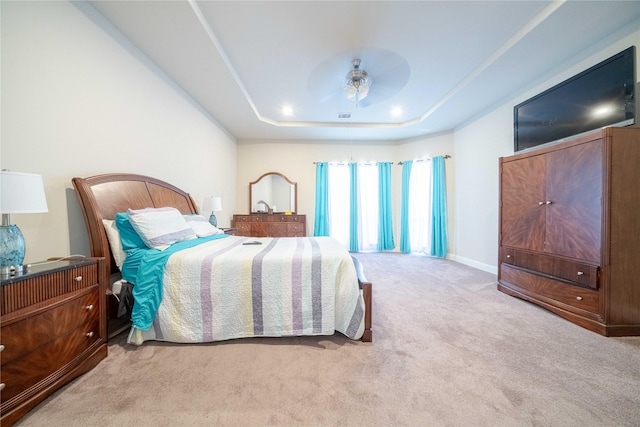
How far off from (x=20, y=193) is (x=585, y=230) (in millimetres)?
3734

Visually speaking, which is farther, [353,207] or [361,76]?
[353,207]

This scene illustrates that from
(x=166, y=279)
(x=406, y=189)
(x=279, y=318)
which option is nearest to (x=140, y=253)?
(x=166, y=279)

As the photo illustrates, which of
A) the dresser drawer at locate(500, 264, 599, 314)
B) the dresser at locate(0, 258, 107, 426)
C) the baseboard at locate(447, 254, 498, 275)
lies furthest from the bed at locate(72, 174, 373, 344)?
the baseboard at locate(447, 254, 498, 275)

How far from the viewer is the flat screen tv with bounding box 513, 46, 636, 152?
1759mm

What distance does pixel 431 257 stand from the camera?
14.4ft

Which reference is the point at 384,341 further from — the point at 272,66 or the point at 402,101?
the point at 402,101

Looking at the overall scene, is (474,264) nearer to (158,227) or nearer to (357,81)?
(357,81)

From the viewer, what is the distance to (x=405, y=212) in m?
4.73

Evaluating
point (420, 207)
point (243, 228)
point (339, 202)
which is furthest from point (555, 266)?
point (243, 228)

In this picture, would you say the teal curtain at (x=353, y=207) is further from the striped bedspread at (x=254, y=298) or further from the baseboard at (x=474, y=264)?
the striped bedspread at (x=254, y=298)

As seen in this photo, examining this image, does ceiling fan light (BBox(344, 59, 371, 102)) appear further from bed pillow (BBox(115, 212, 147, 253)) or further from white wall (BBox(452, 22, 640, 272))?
bed pillow (BBox(115, 212, 147, 253))

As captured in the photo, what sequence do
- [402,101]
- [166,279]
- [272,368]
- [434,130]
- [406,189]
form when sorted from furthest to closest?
[406,189] → [434,130] → [402,101] → [166,279] → [272,368]

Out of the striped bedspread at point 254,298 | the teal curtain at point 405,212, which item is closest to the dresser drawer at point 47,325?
the striped bedspread at point 254,298

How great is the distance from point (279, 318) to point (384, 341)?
2.67ft
